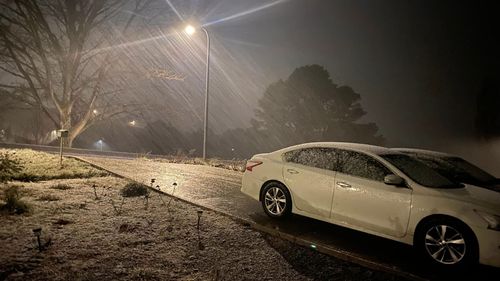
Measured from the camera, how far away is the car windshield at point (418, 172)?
4.31 metres

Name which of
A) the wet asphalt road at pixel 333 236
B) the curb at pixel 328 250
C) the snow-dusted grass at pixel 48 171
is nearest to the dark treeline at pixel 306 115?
the snow-dusted grass at pixel 48 171

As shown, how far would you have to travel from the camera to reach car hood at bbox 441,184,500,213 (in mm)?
3713

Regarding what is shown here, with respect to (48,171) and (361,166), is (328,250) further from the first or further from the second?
(48,171)

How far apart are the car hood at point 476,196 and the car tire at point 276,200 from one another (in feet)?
7.57

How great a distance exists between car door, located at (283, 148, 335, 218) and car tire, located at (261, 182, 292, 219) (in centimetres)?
13

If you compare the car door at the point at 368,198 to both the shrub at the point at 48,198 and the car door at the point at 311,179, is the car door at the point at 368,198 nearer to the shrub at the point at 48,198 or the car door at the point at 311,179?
the car door at the point at 311,179

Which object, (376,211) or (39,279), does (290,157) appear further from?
(39,279)

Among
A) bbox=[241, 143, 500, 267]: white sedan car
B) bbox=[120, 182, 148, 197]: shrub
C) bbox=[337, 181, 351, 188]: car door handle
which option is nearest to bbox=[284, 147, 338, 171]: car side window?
bbox=[241, 143, 500, 267]: white sedan car

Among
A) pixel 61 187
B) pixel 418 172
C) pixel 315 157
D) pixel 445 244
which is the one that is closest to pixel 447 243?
pixel 445 244

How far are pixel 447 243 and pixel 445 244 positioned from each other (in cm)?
3

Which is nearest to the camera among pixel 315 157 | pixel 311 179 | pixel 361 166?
pixel 361 166

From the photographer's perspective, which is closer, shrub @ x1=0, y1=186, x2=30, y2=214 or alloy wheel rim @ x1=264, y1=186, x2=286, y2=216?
shrub @ x1=0, y1=186, x2=30, y2=214

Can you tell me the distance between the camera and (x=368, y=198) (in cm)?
429

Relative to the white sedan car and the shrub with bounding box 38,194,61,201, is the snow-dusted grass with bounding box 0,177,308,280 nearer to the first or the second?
the shrub with bounding box 38,194,61,201
